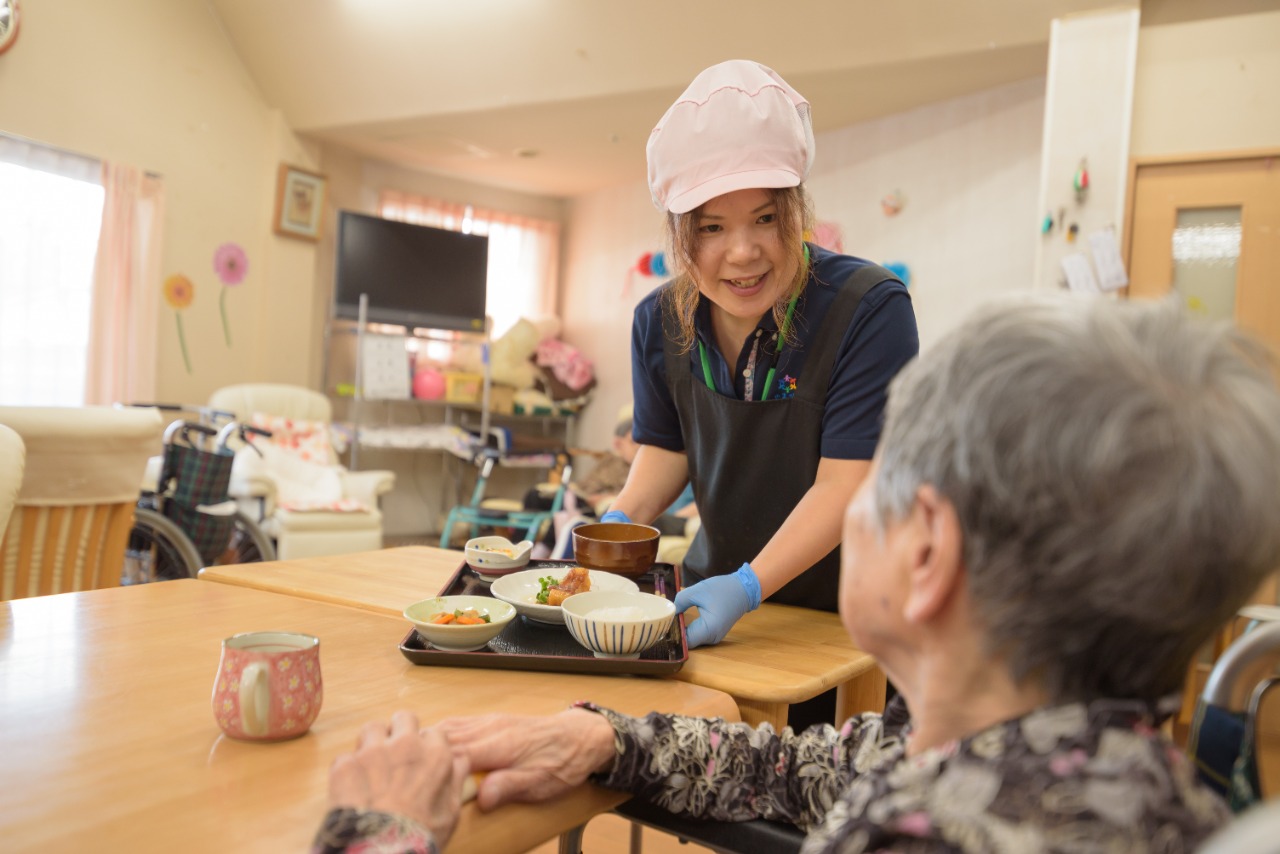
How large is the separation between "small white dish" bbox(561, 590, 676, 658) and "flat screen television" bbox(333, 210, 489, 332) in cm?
546

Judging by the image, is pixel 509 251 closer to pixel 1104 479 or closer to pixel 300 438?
pixel 300 438

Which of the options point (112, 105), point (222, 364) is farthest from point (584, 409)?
point (112, 105)

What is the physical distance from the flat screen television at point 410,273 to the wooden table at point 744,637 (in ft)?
15.8

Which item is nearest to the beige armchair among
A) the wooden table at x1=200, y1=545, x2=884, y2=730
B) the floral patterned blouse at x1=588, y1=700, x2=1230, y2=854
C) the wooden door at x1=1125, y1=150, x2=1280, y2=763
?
the wooden table at x1=200, y1=545, x2=884, y2=730

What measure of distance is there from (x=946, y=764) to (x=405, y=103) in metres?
5.72

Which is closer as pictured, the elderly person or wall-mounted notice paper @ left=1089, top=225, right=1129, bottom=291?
the elderly person

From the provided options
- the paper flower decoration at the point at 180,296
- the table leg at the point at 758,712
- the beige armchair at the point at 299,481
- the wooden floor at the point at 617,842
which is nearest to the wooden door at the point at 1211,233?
the wooden floor at the point at 617,842

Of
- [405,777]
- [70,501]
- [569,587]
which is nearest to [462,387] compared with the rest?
[70,501]

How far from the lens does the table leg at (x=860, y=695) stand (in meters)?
1.27

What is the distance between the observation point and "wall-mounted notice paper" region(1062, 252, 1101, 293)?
3904 mm

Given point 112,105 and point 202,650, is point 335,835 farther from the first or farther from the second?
point 112,105

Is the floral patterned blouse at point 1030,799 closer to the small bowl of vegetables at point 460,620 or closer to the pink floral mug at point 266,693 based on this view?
the pink floral mug at point 266,693

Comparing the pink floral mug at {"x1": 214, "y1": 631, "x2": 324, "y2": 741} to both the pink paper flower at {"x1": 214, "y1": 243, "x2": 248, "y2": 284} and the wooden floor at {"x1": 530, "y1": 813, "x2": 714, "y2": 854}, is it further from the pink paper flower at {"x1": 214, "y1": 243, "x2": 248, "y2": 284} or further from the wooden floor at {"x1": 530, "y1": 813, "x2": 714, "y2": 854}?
the pink paper flower at {"x1": 214, "y1": 243, "x2": 248, "y2": 284}

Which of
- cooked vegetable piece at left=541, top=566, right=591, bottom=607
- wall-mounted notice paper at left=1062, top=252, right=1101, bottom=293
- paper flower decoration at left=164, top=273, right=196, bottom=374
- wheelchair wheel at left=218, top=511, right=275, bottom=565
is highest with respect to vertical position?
wall-mounted notice paper at left=1062, top=252, right=1101, bottom=293
